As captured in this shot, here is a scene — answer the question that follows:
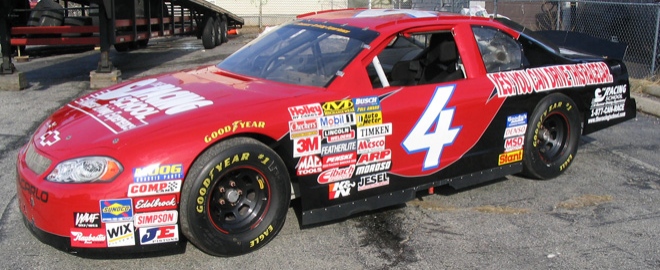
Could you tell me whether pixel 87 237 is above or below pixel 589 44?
below

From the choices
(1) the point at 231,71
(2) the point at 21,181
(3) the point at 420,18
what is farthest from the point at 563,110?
(2) the point at 21,181

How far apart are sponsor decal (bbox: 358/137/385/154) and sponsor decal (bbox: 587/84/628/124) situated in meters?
2.62

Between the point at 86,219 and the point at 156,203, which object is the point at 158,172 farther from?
the point at 86,219

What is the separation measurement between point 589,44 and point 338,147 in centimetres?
425

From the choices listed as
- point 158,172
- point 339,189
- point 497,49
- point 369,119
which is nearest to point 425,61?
point 497,49

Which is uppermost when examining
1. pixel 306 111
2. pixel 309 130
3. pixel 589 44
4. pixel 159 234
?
pixel 589 44

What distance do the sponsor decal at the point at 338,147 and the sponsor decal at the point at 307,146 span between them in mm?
44

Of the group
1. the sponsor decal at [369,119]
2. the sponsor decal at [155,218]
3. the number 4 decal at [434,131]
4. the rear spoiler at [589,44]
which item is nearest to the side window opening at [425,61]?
the number 4 decal at [434,131]

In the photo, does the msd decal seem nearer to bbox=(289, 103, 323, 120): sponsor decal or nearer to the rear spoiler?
bbox=(289, 103, 323, 120): sponsor decal

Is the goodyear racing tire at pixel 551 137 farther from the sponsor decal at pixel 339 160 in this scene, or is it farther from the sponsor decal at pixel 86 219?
the sponsor decal at pixel 86 219

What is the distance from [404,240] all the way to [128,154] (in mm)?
1965

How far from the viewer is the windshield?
4.84 m

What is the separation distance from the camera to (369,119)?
179 inches

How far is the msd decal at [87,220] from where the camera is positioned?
12.3 feet
